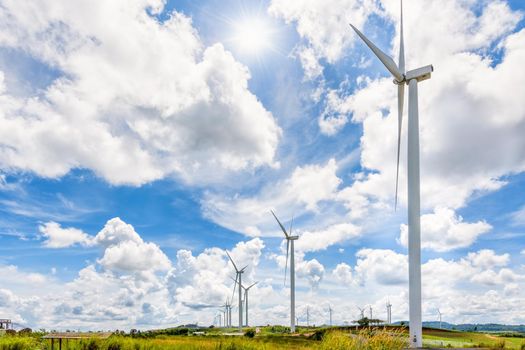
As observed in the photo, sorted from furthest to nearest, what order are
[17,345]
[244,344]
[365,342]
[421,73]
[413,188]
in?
1. [421,73]
2. [413,188]
3. [17,345]
4. [244,344]
5. [365,342]

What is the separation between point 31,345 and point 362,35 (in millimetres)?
30964

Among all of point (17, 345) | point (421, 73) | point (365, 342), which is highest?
point (421, 73)

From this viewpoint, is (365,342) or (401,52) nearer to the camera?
(365,342)

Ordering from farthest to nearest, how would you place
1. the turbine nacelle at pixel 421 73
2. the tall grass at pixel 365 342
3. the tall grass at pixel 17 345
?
the turbine nacelle at pixel 421 73 < the tall grass at pixel 17 345 < the tall grass at pixel 365 342

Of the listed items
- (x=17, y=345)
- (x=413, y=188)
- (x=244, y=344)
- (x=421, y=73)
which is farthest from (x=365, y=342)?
(x=17, y=345)

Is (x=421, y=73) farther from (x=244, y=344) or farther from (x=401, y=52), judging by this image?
(x=244, y=344)

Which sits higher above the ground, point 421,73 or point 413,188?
point 421,73

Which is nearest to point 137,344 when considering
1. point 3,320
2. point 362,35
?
point 362,35

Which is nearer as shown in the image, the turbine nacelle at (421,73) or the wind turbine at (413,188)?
the wind turbine at (413,188)

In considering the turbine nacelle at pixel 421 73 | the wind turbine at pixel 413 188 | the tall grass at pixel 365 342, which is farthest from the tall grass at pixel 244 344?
the turbine nacelle at pixel 421 73

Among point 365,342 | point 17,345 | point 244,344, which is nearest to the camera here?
point 365,342

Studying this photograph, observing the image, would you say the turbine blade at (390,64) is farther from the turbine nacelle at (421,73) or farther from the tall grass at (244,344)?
the tall grass at (244,344)

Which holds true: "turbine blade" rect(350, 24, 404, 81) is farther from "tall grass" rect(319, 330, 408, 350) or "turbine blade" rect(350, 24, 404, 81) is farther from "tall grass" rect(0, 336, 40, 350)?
"tall grass" rect(0, 336, 40, 350)

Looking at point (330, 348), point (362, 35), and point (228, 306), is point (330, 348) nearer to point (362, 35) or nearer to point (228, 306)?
point (362, 35)
